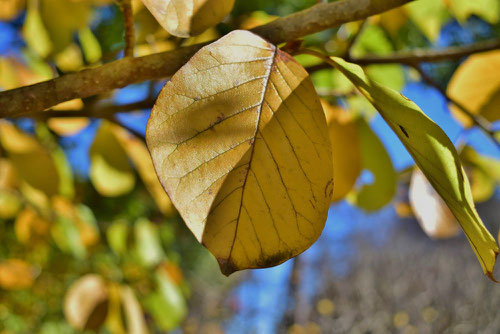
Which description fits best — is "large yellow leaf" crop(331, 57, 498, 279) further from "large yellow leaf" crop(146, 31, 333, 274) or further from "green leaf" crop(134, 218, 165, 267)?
"green leaf" crop(134, 218, 165, 267)

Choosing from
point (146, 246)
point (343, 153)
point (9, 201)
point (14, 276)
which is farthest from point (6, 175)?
point (343, 153)

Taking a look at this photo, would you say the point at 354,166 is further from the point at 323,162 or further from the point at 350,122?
the point at 323,162

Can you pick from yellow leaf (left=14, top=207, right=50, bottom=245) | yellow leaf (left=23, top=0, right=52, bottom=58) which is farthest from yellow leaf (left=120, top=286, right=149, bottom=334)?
yellow leaf (left=23, top=0, right=52, bottom=58)

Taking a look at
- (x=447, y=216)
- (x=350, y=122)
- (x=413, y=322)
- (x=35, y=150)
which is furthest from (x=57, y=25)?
(x=413, y=322)

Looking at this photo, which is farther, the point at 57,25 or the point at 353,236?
the point at 353,236

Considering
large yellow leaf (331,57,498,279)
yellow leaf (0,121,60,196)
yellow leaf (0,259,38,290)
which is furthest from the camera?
yellow leaf (0,259,38,290)

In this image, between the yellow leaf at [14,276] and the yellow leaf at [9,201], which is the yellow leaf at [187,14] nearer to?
the yellow leaf at [9,201]
